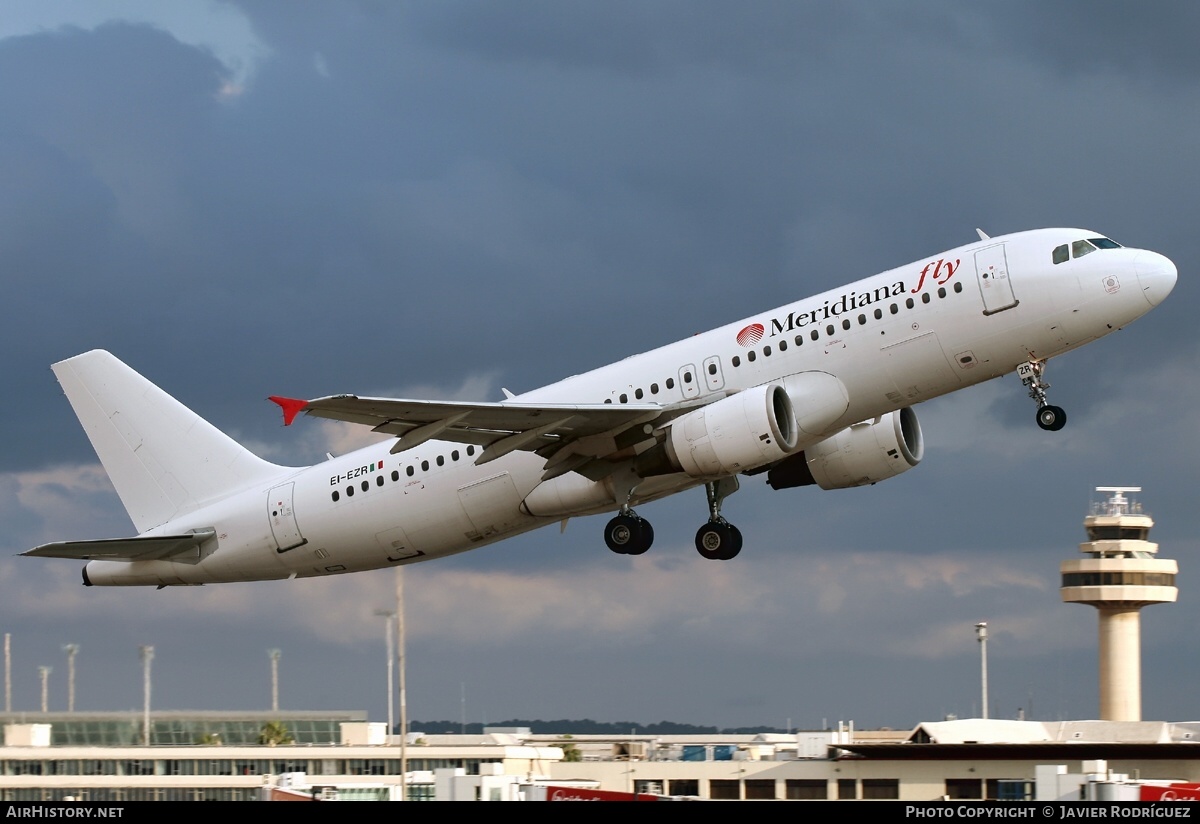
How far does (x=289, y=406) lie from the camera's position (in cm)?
4072

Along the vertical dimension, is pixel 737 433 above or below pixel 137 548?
above

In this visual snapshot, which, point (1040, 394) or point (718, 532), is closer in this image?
point (1040, 394)

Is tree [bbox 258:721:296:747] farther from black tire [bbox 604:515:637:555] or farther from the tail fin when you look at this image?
black tire [bbox 604:515:637:555]

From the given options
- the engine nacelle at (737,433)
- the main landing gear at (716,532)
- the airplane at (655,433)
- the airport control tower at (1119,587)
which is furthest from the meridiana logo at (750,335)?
the airport control tower at (1119,587)

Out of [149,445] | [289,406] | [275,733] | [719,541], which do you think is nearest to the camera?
[289,406]

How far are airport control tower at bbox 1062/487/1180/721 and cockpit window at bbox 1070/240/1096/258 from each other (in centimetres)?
7207

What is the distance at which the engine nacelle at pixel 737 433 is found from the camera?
44188 mm

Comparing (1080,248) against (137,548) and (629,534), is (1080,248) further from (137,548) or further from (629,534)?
(137,548)

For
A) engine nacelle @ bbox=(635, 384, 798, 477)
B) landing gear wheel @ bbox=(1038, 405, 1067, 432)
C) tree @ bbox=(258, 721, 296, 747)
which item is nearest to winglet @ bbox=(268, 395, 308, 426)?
engine nacelle @ bbox=(635, 384, 798, 477)

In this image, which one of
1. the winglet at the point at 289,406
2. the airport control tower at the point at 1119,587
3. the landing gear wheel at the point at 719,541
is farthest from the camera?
the airport control tower at the point at 1119,587

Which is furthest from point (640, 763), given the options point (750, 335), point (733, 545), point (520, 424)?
point (750, 335)

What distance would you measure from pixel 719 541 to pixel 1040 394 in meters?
11.1

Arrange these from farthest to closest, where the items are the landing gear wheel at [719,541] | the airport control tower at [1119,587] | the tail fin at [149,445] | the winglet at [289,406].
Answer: the airport control tower at [1119,587] → the tail fin at [149,445] → the landing gear wheel at [719,541] → the winglet at [289,406]

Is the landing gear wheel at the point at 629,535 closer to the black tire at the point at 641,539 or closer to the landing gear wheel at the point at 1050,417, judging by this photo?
the black tire at the point at 641,539
